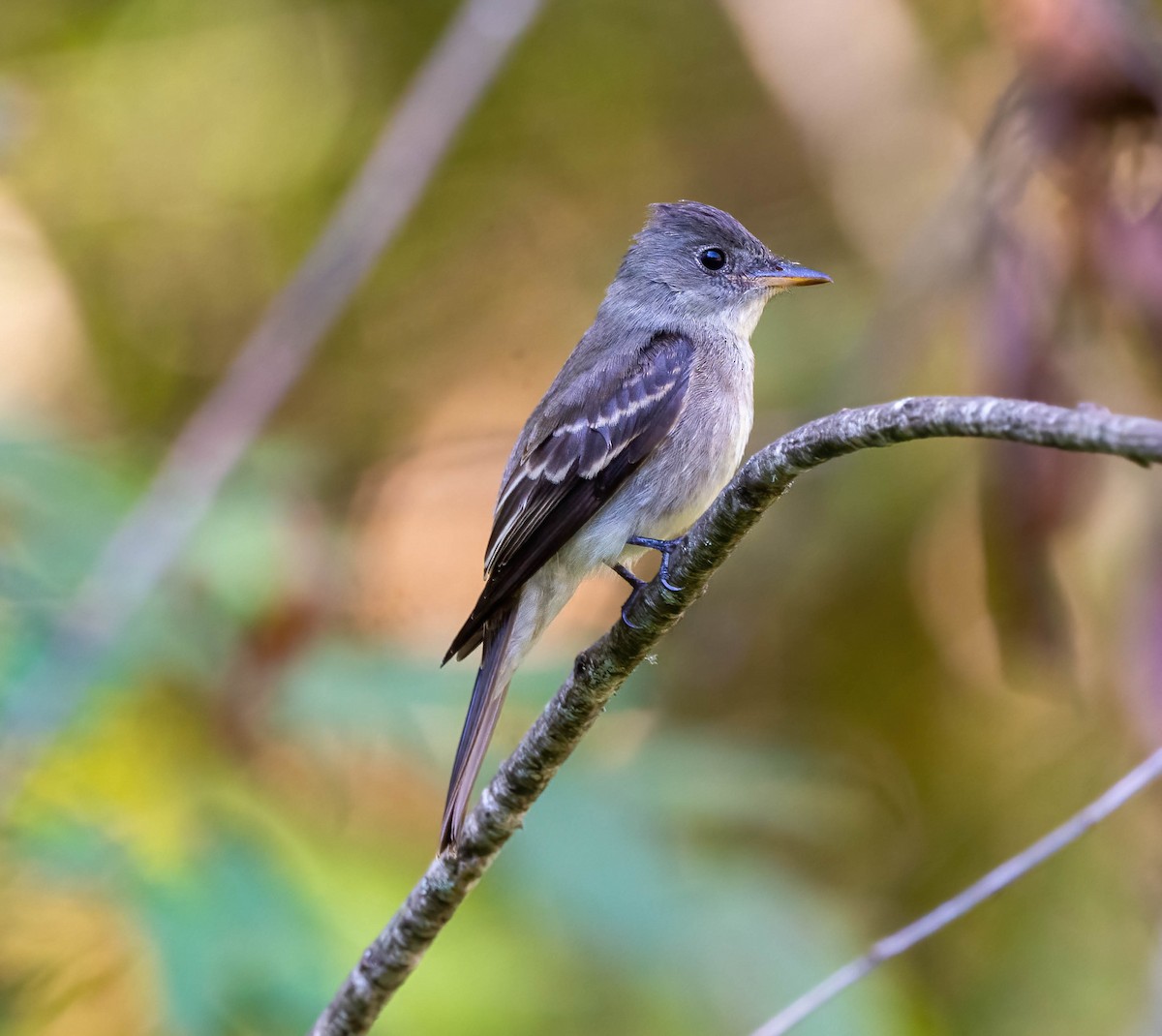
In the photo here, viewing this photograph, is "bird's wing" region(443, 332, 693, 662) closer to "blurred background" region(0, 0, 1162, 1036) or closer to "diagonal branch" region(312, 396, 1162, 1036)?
"blurred background" region(0, 0, 1162, 1036)

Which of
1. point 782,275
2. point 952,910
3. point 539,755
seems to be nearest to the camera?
point 539,755

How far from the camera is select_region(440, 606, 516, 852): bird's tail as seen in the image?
7.91ft

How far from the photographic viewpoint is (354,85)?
20.7ft

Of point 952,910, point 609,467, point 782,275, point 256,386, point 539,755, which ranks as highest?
point 782,275

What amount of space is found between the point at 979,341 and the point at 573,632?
1.98 m

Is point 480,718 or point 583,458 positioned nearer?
point 480,718

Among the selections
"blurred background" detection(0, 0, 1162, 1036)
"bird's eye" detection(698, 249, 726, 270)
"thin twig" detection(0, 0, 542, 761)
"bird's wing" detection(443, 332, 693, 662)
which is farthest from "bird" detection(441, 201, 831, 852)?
"thin twig" detection(0, 0, 542, 761)

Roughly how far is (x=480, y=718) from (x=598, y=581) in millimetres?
2674

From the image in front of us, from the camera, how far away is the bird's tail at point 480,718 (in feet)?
7.91

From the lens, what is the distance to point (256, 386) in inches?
128

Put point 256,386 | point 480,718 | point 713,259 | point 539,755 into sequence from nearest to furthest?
point 539,755 → point 480,718 → point 256,386 → point 713,259

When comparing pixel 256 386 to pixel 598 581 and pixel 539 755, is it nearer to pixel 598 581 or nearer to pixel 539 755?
pixel 539 755

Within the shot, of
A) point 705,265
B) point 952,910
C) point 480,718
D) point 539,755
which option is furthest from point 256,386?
point 952,910

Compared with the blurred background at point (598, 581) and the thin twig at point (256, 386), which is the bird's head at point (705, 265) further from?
the thin twig at point (256, 386)
